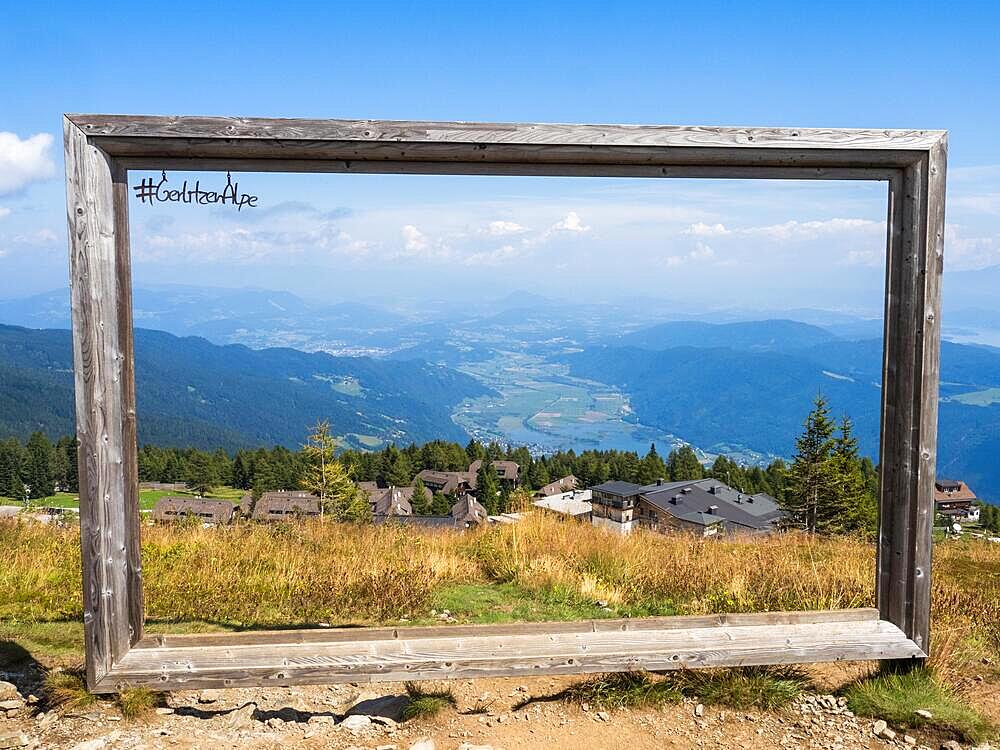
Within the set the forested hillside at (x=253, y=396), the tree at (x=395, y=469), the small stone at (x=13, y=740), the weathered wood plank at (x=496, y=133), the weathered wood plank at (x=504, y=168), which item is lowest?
the forested hillside at (x=253, y=396)

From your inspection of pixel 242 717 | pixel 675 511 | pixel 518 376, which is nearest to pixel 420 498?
pixel 675 511

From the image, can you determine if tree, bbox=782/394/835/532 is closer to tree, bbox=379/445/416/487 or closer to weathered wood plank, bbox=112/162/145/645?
weathered wood plank, bbox=112/162/145/645

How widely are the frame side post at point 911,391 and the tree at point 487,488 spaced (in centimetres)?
1212

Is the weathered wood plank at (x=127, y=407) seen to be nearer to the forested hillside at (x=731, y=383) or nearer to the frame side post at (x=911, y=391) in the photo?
the frame side post at (x=911, y=391)

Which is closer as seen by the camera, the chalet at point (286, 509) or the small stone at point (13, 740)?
the small stone at point (13, 740)

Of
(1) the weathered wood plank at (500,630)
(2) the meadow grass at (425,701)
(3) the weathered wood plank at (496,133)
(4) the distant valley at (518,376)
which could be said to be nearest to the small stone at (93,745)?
(1) the weathered wood plank at (500,630)

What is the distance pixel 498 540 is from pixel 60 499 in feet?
82.4

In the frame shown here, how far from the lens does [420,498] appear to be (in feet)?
55.3

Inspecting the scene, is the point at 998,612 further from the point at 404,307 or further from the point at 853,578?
the point at 404,307

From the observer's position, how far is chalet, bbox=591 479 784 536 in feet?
34.1

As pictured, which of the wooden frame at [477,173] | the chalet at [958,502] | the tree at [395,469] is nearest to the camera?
the wooden frame at [477,173]

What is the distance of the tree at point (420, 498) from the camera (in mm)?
16184

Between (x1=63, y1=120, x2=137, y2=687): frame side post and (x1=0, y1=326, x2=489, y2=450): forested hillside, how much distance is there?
124ft

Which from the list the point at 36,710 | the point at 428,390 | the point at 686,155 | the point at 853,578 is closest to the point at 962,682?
the point at 853,578
